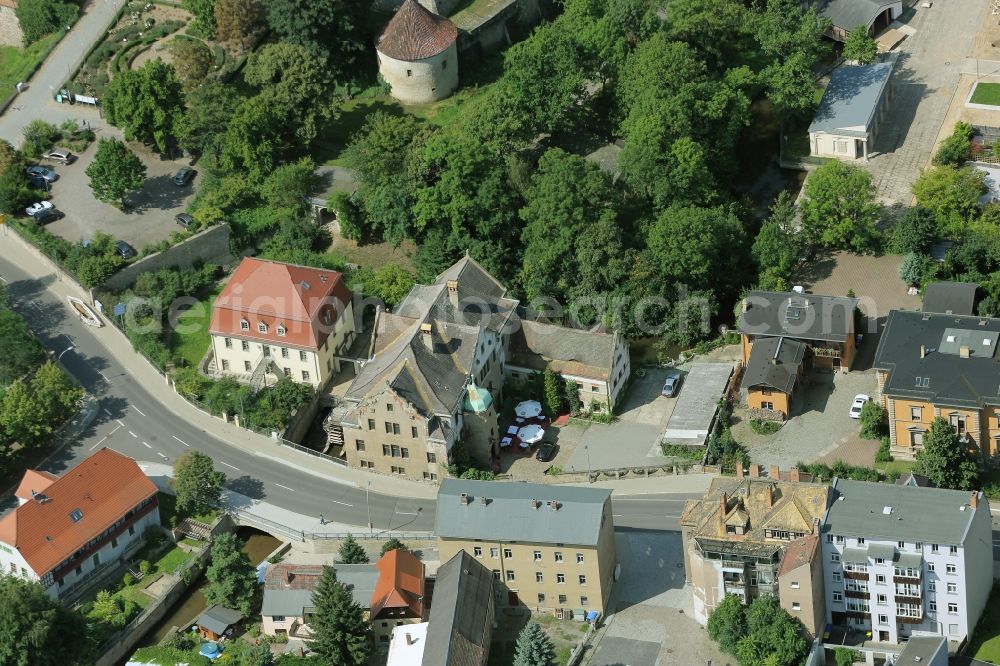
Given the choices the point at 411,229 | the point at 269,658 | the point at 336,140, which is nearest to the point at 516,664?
the point at 269,658

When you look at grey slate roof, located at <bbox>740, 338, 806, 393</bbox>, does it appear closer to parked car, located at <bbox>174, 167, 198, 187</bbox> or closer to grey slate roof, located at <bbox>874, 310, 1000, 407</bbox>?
grey slate roof, located at <bbox>874, 310, 1000, 407</bbox>

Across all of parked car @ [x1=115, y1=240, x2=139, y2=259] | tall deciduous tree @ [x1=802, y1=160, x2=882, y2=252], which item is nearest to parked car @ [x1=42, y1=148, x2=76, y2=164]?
parked car @ [x1=115, y1=240, x2=139, y2=259]

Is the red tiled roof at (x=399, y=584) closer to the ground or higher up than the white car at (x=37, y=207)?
closer to the ground

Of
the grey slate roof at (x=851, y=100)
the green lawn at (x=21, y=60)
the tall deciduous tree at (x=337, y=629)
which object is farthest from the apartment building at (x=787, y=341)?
the green lawn at (x=21, y=60)

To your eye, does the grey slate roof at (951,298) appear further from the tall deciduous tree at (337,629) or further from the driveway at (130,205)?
the driveway at (130,205)

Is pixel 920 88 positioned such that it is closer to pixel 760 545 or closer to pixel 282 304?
pixel 282 304

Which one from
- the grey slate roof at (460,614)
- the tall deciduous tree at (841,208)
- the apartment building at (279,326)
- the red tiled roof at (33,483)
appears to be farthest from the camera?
the tall deciduous tree at (841,208)

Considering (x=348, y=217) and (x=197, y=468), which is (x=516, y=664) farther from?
(x=348, y=217)
